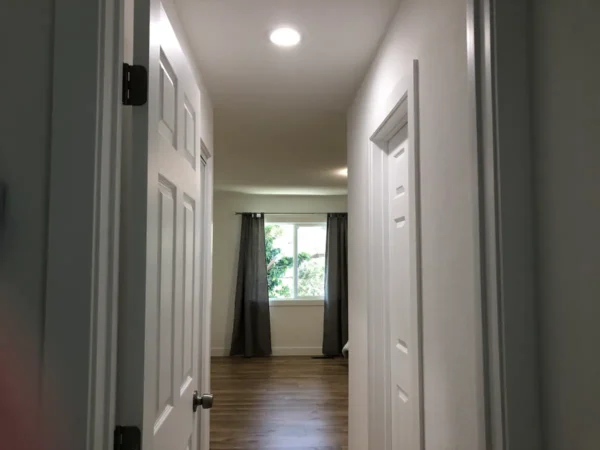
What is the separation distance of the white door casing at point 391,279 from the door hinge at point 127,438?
1.07 meters

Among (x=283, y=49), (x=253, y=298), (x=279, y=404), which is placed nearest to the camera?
(x=283, y=49)

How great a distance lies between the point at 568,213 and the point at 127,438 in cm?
90

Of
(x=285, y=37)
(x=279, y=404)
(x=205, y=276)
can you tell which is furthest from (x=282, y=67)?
(x=279, y=404)

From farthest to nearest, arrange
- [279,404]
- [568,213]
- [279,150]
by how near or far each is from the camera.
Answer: [279,404] → [279,150] → [568,213]

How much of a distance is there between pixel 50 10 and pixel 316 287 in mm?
6477

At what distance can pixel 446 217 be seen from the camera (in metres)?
1.26

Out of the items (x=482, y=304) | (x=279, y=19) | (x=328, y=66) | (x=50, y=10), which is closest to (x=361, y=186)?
(x=328, y=66)

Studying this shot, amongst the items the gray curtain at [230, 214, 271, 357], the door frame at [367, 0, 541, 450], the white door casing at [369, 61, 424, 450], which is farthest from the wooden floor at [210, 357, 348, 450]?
the door frame at [367, 0, 541, 450]

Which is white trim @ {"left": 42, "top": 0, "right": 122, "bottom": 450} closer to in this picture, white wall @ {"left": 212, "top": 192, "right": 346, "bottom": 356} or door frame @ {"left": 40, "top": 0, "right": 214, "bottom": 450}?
door frame @ {"left": 40, "top": 0, "right": 214, "bottom": 450}

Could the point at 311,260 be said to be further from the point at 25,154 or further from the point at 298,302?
the point at 25,154

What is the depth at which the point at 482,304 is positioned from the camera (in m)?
0.88

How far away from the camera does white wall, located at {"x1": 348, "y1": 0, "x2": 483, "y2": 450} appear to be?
3.61 ft

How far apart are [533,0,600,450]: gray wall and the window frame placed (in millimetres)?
6225

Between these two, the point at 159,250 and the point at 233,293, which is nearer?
the point at 159,250
